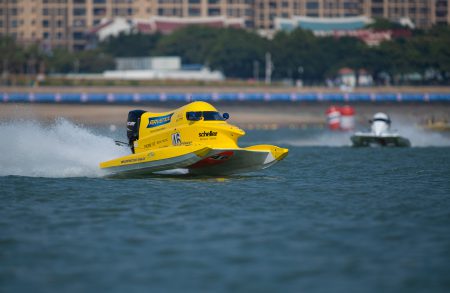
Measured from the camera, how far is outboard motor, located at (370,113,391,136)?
174 ft

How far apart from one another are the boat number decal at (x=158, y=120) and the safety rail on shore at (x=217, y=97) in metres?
74.8

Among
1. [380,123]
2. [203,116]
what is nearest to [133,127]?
[203,116]

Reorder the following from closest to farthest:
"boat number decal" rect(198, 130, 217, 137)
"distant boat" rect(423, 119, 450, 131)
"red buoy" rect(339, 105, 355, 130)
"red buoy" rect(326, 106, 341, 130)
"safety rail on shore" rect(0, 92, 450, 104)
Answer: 1. "boat number decal" rect(198, 130, 217, 137)
2. "red buoy" rect(339, 105, 355, 130)
3. "red buoy" rect(326, 106, 341, 130)
4. "distant boat" rect(423, 119, 450, 131)
5. "safety rail on shore" rect(0, 92, 450, 104)

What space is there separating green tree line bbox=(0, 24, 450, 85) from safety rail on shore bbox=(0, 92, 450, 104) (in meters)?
25.8

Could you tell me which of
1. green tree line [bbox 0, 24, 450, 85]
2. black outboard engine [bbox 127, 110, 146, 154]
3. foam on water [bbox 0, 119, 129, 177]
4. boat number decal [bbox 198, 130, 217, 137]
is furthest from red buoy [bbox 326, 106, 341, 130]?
green tree line [bbox 0, 24, 450, 85]

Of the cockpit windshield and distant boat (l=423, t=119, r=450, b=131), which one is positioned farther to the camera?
distant boat (l=423, t=119, r=450, b=131)

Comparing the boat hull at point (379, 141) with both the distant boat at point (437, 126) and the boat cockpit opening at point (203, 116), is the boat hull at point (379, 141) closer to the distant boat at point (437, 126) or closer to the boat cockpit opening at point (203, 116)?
the boat cockpit opening at point (203, 116)

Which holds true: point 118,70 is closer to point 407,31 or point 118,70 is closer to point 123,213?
point 407,31

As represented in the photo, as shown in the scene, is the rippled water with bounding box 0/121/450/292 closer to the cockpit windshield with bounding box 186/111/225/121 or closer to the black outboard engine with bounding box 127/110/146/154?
the black outboard engine with bounding box 127/110/146/154

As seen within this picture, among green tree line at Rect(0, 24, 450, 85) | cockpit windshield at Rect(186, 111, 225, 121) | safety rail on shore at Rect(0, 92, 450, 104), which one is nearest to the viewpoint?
cockpit windshield at Rect(186, 111, 225, 121)

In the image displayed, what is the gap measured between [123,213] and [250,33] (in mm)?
144968

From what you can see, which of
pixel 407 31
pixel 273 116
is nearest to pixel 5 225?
pixel 273 116

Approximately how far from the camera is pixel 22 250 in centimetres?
1827

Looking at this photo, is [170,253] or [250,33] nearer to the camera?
[170,253]
